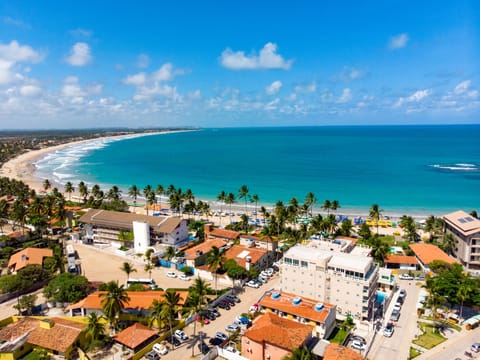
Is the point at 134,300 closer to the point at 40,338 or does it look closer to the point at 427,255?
the point at 40,338

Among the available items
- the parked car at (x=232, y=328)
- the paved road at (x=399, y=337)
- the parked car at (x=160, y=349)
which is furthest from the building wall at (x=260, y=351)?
the paved road at (x=399, y=337)

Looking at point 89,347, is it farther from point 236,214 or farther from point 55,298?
point 236,214

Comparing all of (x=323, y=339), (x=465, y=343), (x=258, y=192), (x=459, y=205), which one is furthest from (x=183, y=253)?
(x=459, y=205)

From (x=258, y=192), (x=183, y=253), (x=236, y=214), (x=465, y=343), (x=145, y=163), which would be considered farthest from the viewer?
(x=145, y=163)

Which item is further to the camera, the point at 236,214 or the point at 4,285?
the point at 236,214

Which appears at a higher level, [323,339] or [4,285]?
[4,285]

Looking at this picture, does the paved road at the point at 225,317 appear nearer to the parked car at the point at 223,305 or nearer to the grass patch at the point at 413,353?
the parked car at the point at 223,305

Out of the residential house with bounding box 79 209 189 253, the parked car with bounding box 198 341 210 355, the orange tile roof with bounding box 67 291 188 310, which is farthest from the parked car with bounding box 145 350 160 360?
the residential house with bounding box 79 209 189 253

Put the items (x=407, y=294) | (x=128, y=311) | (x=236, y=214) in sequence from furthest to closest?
1. (x=236, y=214)
2. (x=407, y=294)
3. (x=128, y=311)
